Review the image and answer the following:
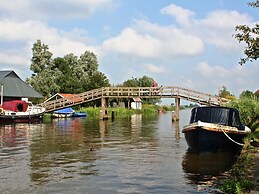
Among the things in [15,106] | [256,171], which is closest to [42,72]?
[15,106]

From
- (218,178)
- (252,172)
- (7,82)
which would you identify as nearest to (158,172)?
(218,178)

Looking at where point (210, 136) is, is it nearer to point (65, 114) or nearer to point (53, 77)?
point (65, 114)

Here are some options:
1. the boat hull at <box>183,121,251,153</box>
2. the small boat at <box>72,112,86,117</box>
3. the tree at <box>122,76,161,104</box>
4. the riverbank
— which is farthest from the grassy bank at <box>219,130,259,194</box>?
the tree at <box>122,76,161,104</box>

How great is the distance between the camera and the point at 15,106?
46062 mm

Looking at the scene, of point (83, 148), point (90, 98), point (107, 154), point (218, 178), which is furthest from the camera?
point (90, 98)

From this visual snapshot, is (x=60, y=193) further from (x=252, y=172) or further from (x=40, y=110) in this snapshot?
Answer: (x=40, y=110)

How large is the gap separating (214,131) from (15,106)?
34109 millimetres

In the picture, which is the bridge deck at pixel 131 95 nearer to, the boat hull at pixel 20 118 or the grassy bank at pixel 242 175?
the boat hull at pixel 20 118

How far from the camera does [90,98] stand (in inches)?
1972

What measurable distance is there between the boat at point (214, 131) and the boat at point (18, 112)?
29868 millimetres

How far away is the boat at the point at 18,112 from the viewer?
4372 cm

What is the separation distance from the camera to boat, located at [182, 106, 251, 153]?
671 inches

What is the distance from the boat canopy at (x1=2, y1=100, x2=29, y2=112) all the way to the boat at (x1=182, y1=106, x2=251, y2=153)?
1245 inches

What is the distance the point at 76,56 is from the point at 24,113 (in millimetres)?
47850
